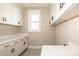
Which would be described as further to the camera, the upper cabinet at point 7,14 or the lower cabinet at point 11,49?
Result: the upper cabinet at point 7,14

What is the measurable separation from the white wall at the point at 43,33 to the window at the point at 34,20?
0.64 feet

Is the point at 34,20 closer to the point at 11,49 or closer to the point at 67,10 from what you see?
the point at 11,49

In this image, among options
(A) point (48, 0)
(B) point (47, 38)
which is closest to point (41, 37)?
(B) point (47, 38)

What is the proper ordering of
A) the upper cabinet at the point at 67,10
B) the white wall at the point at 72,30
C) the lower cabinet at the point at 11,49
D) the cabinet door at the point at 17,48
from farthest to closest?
the cabinet door at the point at 17,48 → the lower cabinet at the point at 11,49 → the white wall at the point at 72,30 → the upper cabinet at the point at 67,10

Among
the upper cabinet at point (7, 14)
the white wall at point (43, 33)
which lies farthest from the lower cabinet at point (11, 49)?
the white wall at point (43, 33)

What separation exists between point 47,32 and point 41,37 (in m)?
0.43

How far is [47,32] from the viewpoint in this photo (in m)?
6.04

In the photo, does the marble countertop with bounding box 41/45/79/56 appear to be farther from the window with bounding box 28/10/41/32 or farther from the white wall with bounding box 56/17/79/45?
the window with bounding box 28/10/41/32

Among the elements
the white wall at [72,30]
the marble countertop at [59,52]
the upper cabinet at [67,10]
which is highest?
the upper cabinet at [67,10]

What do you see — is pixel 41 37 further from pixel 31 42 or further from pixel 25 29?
pixel 25 29

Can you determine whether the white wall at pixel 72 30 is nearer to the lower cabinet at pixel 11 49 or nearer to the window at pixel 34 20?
the lower cabinet at pixel 11 49

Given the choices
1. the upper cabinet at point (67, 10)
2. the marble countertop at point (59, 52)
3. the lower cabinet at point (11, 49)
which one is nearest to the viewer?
the upper cabinet at point (67, 10)

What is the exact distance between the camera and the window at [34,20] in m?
6.17

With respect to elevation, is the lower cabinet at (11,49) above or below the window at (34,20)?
below
